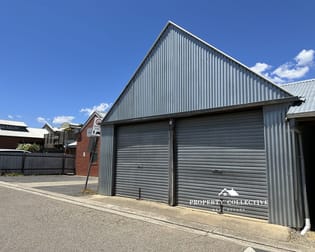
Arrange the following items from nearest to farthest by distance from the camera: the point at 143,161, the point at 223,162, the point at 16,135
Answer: the point at 223,162
the point at 143,161
the point at 16,135

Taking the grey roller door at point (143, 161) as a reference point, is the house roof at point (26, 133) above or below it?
above

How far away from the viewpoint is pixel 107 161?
12070 millimetres

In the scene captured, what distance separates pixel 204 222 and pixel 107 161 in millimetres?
6051

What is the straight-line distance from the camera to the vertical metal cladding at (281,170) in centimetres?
682

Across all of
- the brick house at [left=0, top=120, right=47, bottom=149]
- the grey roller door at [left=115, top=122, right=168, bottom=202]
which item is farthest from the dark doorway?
the brick house at [left=0, top=120, right=47, bottom=149]

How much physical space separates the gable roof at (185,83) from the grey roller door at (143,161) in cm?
69

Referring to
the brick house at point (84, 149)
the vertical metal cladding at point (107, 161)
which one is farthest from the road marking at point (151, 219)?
the brick house at point (84, 149)

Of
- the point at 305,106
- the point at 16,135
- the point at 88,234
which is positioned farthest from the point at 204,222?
the point at 16,135

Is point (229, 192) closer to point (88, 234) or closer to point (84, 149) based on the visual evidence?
point (88, 234)

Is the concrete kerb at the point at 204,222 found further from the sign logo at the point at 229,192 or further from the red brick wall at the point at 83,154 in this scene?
the red brick wall at the point at 83,154

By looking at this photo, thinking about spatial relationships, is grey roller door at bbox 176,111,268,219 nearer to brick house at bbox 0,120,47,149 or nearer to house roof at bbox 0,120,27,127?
brick house at bbox 0,120,47,149

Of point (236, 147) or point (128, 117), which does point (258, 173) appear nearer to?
point (236, 147)

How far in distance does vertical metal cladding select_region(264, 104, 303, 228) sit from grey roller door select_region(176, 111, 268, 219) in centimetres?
29

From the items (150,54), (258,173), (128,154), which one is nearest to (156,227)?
(258,173)
